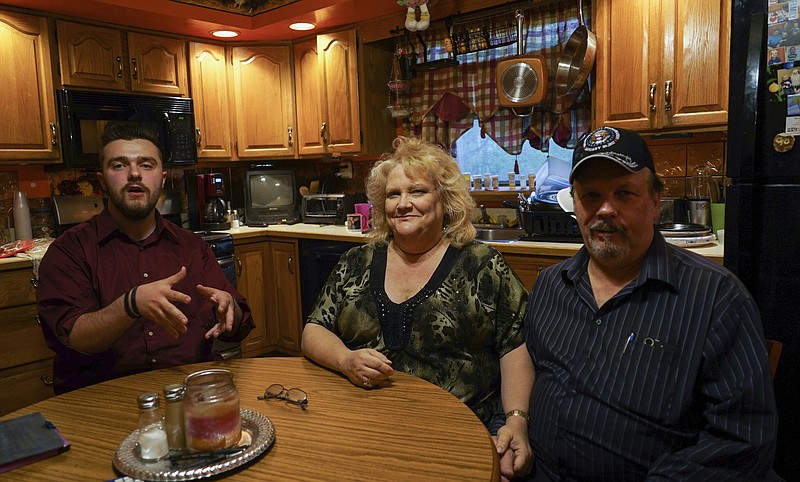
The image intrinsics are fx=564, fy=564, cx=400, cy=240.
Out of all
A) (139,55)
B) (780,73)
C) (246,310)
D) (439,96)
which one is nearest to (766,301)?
(780,73)

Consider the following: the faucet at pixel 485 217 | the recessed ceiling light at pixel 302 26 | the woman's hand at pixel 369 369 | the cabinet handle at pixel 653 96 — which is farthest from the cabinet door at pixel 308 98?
the woman's hand at pixel 369 369

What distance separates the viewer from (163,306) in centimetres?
132

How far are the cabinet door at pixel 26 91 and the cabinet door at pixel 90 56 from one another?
0.10 meters

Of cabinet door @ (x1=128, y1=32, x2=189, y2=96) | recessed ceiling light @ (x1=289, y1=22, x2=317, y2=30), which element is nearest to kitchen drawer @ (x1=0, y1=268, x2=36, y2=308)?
cabinet door @ (x1=128, y1=32, x2=189, y2=96)

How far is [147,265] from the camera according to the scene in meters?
1.83

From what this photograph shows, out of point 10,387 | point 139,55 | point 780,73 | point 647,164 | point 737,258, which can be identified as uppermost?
point 139,55

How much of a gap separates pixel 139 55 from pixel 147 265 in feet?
8.46

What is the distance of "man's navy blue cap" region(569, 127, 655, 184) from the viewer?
1267 mm

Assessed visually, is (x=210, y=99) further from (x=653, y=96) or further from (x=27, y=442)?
(x=27, y=442)

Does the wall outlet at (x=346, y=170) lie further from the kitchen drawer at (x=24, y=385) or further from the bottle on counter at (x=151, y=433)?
the bottle on counter at (x=151, y=433)

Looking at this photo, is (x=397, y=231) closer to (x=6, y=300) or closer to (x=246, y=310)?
(x=246, y=310)

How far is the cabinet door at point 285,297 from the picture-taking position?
4008 mm

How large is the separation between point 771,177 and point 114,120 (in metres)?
3.63

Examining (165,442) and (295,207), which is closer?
(165,442)
